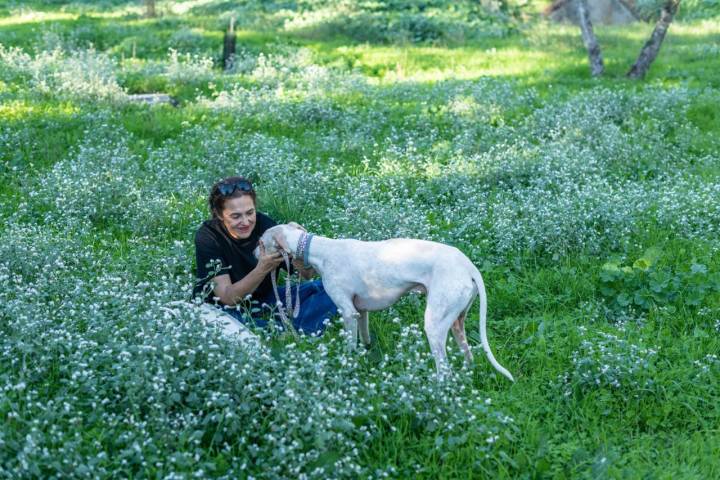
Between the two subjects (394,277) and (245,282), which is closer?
(394,277)

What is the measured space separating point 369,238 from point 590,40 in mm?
9563

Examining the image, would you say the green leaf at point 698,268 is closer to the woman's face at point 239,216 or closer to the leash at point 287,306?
the leash at point 287,306

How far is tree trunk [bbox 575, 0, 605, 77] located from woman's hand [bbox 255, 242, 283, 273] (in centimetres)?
1146

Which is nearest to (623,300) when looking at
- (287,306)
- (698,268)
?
(698,268)

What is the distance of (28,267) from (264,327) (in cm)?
224

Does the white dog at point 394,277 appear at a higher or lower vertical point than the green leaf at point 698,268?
higher

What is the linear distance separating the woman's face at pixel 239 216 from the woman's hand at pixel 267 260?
0.41 m

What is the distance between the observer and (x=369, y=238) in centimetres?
805

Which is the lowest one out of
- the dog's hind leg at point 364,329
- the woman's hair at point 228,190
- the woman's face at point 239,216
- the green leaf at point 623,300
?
the green leaf at point 623,300

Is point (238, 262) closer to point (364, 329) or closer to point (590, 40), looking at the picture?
point (364, 329)

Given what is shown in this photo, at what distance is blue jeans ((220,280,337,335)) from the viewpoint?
21.5ft

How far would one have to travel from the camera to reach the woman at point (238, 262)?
6.33 m

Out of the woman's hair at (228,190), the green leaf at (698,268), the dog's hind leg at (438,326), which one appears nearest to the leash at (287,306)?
the woman's hair at (228,190)

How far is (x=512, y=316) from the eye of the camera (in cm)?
731
